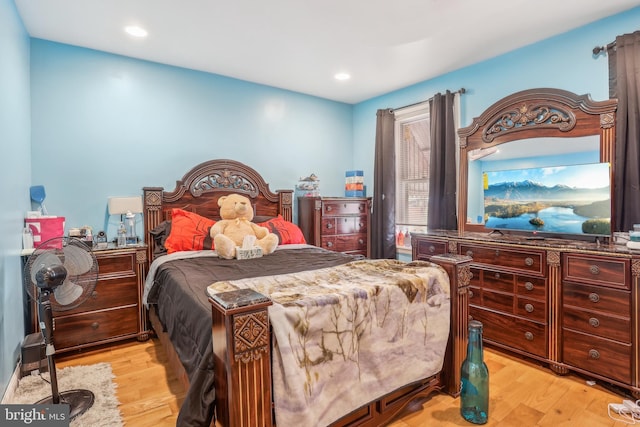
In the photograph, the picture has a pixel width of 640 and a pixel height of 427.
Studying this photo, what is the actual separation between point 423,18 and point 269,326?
247 cm

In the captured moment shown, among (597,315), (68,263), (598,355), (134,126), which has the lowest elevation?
(598,355)

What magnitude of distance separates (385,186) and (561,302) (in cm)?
230

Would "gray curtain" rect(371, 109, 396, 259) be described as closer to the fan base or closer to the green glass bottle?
the green glass bottle

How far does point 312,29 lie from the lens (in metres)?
2.70

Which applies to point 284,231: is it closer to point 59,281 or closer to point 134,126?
point 134,126

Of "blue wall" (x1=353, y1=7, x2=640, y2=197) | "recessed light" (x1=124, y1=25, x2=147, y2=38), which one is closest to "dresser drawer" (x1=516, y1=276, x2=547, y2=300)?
"blue wall" (x1=353, y1=7, x2=640, y2=197)

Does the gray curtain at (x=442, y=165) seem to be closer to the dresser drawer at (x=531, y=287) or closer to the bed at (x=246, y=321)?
the dresser drawer at (x=531, y=287)

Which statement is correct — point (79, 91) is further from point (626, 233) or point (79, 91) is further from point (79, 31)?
point (626, 233)

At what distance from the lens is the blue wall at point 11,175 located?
1.94 metres

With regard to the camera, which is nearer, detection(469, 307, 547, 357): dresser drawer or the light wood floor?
the light wood floor

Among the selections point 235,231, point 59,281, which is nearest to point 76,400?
point 59,281

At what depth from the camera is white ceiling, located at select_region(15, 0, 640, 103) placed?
237cm

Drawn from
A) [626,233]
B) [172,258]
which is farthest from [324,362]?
[626,233]

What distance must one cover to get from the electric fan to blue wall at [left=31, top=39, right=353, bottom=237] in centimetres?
132
